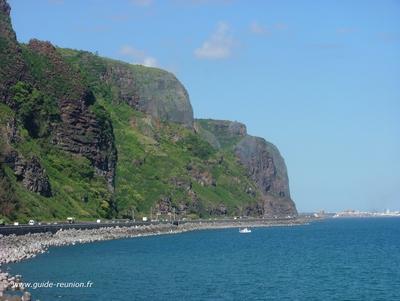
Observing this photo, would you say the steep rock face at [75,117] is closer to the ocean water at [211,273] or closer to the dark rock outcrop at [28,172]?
the dark rock outcrop at [28,172]

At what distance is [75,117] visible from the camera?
16338 cm

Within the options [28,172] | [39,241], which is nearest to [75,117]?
[28,172]

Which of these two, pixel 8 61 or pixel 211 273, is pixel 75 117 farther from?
pixel 211 273

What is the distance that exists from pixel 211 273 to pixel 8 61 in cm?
8853

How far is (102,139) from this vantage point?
170250mm

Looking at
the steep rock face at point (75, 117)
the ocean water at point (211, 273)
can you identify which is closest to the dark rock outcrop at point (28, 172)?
the ocean water at point (211, 273)

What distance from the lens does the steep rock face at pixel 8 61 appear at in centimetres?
14450

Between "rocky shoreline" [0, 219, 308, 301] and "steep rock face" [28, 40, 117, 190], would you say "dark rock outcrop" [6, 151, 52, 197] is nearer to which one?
"rocky shoreline" [0, 219, 308, 301]

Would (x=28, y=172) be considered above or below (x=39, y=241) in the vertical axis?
above

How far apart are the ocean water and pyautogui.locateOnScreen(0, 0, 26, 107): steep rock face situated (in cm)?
4664

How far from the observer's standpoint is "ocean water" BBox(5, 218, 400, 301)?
198 feet

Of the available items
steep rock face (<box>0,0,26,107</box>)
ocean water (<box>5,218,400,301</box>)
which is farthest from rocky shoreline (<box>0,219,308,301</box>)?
steep rock face (<box>0,0,26,107</box>)

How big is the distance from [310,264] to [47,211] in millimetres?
53126

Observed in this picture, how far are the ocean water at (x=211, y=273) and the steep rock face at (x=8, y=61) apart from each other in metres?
46.6
